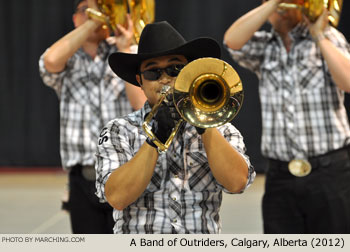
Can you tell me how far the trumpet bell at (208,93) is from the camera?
2004 mm

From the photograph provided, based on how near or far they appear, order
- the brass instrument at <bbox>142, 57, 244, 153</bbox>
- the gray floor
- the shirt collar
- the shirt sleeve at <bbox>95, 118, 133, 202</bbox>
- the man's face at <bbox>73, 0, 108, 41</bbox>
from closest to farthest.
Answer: the brass instrument at <bbox>142, 57, 244, 153</bbox> < the shirt sleeve at <bbox>95, 118, 133, 202</bbox> < the shirt collar < the man's face at <bbox>73, 0, 108, 41</bbox> < the gray floor

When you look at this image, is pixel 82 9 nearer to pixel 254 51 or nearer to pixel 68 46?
pixel 68 46

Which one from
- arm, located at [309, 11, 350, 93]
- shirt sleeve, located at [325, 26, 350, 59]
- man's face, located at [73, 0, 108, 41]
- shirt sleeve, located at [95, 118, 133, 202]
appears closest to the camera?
shirt sleeve, located at [95, 118, 133, 202]

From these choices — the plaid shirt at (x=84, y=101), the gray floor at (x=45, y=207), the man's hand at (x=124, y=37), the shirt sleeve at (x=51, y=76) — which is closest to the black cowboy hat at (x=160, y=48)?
the man's hand at (x=124, y=37)

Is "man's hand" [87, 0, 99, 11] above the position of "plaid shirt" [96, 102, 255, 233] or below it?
above

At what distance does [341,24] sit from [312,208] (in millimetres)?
3450

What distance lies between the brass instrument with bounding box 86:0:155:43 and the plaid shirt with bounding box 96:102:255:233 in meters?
1.03

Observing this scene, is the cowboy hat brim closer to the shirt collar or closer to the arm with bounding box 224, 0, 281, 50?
the arm with bounding box 224, 0, 281, 50

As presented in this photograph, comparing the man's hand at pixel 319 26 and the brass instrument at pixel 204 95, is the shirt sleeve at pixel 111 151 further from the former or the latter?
the man's hand at pixel 319 26

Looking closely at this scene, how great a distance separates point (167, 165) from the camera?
7.17ft

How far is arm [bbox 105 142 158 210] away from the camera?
2014mm

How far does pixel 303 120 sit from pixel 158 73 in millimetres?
1176

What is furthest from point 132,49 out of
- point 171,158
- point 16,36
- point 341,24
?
point 16,36

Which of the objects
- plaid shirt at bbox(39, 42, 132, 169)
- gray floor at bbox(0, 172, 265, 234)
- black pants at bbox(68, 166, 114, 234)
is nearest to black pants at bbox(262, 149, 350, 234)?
black pants at bbox(68, 166, 114, 234)
